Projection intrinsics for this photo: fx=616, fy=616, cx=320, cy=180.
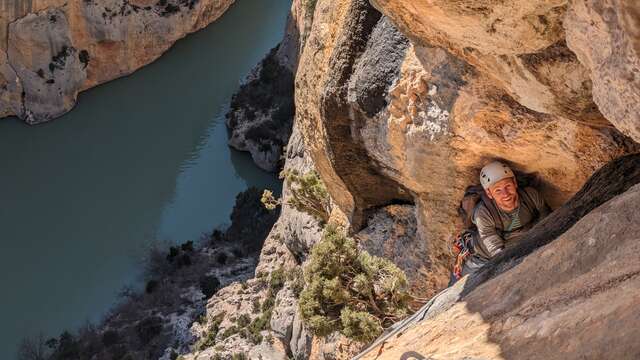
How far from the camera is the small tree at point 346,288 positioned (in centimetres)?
888

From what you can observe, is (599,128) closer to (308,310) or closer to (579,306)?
(579,306)

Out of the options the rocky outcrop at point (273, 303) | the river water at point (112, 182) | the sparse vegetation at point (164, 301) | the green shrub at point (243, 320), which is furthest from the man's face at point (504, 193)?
the river water at point (112, 182)

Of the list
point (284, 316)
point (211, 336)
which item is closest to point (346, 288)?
point (284, 316)

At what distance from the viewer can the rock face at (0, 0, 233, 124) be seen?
1026 inches

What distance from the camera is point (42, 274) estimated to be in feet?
70.9

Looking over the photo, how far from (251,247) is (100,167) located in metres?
7.82

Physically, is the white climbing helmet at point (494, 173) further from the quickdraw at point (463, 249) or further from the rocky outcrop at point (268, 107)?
the rocky outcrop at point (268, 107)

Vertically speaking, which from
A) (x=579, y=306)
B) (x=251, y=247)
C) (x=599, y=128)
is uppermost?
(x=599, y=128)

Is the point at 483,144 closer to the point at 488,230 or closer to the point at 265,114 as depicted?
the point at 488,230

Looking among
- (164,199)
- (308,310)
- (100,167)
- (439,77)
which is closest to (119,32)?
(100,167)

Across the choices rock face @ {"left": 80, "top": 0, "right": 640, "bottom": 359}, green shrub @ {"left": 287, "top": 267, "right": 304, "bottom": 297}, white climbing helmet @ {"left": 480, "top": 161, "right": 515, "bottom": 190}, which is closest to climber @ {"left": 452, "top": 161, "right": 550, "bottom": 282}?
white climbing helmet @ {"left": 480, "top": 161, "right": 515, "bottom": 190}

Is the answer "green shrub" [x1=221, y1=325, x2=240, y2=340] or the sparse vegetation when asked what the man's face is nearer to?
the sparse vegetation

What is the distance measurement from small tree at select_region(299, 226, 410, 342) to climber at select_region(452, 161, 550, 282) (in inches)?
93.3

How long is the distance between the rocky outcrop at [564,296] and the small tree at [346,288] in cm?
305
